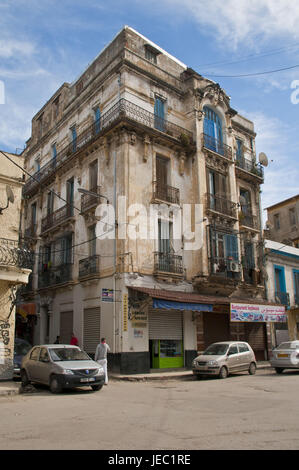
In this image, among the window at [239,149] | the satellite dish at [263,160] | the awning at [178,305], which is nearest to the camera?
the awning at [178,305]

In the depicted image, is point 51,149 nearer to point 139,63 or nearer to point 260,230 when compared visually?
point 139,63

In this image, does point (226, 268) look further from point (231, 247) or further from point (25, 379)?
point (25, 379)

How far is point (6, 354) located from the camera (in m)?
14.4

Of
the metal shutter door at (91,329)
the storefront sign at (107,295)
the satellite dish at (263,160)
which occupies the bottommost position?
the metal shutter door at (91,329)

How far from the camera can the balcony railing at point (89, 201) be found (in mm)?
21273

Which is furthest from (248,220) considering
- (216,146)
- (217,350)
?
(217,350)

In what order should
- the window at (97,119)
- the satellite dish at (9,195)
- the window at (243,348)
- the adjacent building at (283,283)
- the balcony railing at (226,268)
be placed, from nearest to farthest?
the satellite dish at (9,195)
the window at (243,348)
the balcony railing at (226,268)
the window at (97,119)
the adjacent building at (283,283)

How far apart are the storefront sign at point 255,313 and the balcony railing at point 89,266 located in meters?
7.22

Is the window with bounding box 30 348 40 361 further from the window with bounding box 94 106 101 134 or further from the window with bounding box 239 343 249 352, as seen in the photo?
the window with bounding box 94 106 101 134

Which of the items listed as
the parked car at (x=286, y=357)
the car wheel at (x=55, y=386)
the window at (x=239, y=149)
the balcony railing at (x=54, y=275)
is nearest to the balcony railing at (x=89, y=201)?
the balcony railing at (x=54, y=275)

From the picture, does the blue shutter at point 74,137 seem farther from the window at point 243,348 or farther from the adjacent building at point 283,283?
the window at point 243,348
